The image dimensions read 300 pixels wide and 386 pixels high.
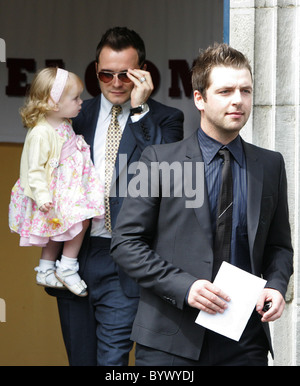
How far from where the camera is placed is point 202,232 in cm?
316

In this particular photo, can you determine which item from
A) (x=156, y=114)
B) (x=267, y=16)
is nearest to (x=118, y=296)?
(x=156, y=114)

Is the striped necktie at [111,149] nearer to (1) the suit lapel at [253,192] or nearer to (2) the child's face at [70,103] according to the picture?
(2) the child's face at [70,103]

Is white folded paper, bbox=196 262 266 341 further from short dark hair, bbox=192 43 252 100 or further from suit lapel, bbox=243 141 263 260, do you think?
short dark hair, bbox=192 43 252 100

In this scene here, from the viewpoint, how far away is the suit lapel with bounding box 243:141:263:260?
10.5 feet

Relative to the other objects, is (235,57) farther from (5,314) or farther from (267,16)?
(5,314)

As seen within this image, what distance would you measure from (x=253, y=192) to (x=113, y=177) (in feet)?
3.55

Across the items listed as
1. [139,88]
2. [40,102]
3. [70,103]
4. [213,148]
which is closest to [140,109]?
[139,88]

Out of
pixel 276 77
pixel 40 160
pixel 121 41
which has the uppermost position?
pixel 121 41

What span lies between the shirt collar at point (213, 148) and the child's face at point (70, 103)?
41.6 inches

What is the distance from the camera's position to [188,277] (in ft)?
10.2

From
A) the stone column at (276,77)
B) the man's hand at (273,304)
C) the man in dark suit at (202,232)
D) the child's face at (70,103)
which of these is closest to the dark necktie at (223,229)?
the man in dark suit at (202,232)

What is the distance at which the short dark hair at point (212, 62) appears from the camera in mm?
3256

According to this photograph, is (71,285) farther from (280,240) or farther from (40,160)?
(280,240)

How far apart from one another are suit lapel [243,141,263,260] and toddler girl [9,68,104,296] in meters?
1.07
